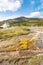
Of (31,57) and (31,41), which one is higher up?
(31,41)

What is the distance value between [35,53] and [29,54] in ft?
2.03

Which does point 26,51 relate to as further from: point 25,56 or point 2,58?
point 2,58

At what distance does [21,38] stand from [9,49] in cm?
201

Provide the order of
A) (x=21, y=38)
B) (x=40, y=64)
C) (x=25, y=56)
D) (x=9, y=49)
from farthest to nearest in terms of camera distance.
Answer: (x=21, y=38) → (x=9, y=49) → (x=25, y=56) → (x=40, y=64)

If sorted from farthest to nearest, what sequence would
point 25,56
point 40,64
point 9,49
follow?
point 9,49 → point 25,56 → point 40,64

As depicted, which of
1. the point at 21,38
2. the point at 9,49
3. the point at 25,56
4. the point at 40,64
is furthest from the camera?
the point at 21,38

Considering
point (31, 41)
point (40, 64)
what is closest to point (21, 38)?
point (31, 41)

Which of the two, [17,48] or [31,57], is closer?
[31,57]

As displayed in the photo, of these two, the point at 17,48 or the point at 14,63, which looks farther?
the point at 17,48

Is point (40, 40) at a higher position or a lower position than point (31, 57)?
higher

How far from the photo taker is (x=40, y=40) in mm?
17141

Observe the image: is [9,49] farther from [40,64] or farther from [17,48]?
[40,64]

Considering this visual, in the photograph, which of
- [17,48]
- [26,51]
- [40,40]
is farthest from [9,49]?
[40,40]

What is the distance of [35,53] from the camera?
1583cm
